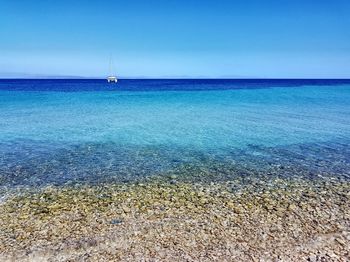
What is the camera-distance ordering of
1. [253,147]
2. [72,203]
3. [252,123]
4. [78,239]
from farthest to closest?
[252,123] → [253,147] → [72,203] → [78,239]

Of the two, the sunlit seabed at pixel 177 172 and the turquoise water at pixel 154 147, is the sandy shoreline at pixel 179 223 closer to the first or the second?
the sunlit seabed at pixel 177 172

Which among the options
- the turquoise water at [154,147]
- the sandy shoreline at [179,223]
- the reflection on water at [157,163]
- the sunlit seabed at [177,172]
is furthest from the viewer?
the turquoise water at [154,147]

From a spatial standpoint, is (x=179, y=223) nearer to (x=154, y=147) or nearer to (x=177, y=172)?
(x=177, y=172)

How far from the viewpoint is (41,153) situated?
1348cm

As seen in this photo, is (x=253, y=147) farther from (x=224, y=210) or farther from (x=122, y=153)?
(x=224, y=210)

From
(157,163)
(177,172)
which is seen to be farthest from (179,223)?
(157,163)

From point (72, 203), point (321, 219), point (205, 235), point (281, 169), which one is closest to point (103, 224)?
point (72, 203)

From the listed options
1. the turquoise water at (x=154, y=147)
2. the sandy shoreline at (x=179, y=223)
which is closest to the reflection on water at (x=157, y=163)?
the turquoise water at (x=154, y=147)

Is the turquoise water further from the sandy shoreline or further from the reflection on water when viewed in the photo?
the sandy shoreline

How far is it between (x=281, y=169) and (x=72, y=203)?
6.64 metres

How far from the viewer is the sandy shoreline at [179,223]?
19.2 feet

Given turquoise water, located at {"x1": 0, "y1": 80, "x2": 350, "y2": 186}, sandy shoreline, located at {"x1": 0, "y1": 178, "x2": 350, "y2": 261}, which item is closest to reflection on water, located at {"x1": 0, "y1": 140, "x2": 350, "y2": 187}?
turquoise water, located at {"x1": 0, "y1": 80, "x2": 350, "y2": 186}

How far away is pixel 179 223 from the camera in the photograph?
22.9 ft

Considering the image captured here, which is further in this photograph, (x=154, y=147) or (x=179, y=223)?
(x=154, y=147)
